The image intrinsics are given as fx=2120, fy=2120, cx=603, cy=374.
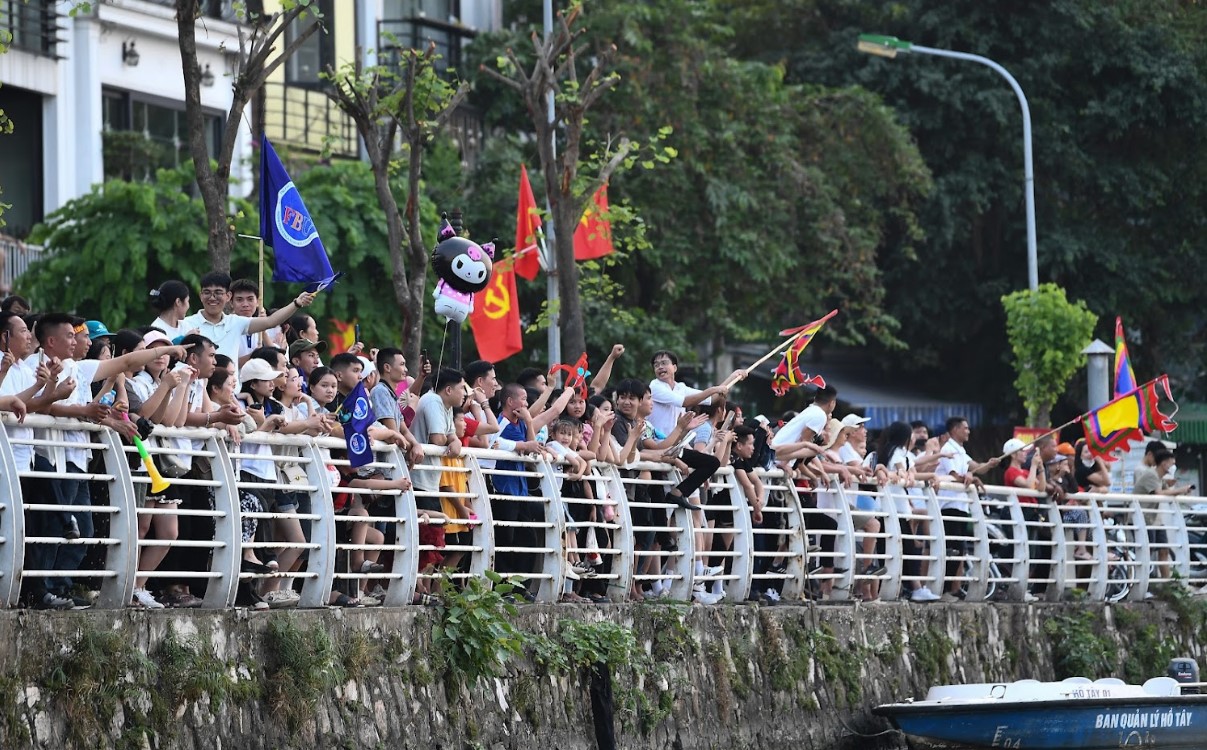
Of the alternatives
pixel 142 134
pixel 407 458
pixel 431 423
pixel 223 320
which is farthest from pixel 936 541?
pixel 142 134

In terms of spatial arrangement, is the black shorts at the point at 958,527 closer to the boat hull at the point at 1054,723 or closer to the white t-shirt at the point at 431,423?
the boat hull at the point at 1054,723

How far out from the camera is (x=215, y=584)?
10742mm

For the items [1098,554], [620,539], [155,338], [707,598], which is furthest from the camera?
[1098,554]

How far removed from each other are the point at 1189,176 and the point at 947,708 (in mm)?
22990

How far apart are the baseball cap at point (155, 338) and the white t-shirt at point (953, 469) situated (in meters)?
8.78

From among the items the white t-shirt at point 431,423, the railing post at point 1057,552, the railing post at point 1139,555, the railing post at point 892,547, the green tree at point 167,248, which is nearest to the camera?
the white t-shirt at point 431,423

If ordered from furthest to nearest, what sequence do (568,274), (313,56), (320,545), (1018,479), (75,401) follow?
(313,56)
(1018,479)
(568,274)
(320,545)
(75,401)

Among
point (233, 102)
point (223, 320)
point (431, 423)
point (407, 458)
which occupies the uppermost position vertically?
point (233, 102)

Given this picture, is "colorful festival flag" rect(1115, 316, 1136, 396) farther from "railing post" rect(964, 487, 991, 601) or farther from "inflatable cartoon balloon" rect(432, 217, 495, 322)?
"inflatable cartoon balloon" rect(432, 217, 495, 322)

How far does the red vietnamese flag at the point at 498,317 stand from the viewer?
22.0m

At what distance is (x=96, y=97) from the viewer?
95.5 feet

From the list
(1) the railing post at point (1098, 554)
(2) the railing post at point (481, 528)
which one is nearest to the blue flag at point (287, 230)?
(2) the railing post at point (481, 528)

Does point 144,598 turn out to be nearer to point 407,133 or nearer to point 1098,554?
point 407,133

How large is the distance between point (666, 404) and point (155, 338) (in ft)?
17.1
